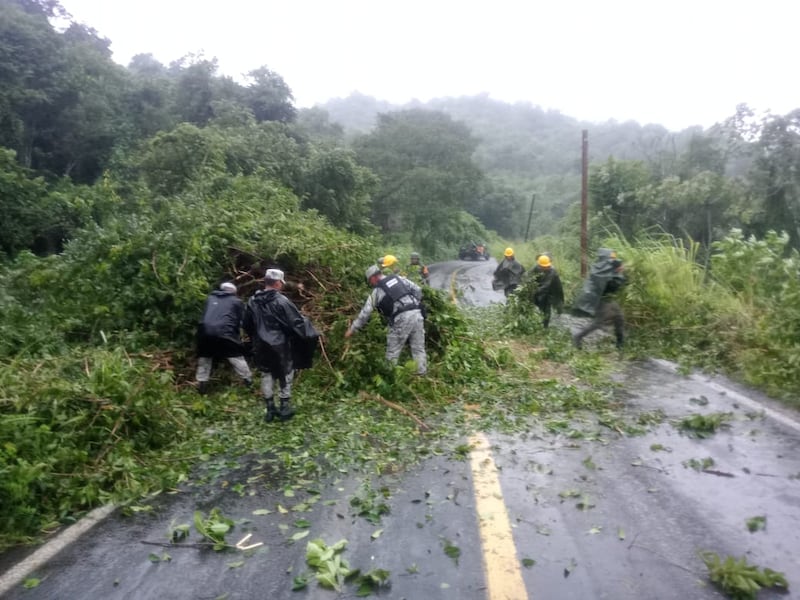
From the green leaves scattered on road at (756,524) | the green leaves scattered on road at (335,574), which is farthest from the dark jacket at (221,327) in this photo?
the green leaves scattered on road at (756,524)

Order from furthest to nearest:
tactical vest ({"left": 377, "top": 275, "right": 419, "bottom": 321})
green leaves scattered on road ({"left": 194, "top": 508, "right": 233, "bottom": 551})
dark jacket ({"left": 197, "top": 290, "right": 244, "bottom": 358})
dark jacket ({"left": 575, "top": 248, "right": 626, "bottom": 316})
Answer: dark jacket ({"left": 575, "top": 248, "right": 626, "bottom": 316}) → tactical vest ({"left": 377, "top": 275, "right": 419, "bottom": 321}) → dark jacket ({"left": 197, "top": 290, "right": 244, "bottom": 358}) → green leaves scattered on road ({"left": 194, "top": 508, "right": 233, "bottom": 551})

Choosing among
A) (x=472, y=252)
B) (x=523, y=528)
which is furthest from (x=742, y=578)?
(x=472, y=252)

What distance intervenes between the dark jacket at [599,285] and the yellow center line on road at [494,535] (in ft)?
17.9

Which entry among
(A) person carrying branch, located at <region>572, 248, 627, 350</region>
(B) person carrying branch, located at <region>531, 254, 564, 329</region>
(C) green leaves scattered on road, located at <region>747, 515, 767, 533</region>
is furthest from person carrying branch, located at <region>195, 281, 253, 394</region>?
(B) person carrying branch, located at <region>531, 254, 564, 329</region>

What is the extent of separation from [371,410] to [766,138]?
18.2 m

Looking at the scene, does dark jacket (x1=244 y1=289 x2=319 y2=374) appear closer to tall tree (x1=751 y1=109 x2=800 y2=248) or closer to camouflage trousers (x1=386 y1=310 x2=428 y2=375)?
camouflage trousers (x1=386 y1=310 x2=428 y2=375)

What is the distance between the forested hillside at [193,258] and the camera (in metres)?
5.52

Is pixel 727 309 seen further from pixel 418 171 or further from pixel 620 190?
pixel 418 171

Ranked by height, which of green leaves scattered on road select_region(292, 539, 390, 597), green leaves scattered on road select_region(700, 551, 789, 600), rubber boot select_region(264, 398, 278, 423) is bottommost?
rubber boot select_region(264, 398, 278, 423)

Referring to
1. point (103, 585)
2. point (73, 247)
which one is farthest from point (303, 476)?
point (73, 247)

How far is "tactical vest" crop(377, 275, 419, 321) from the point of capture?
785 centimetres

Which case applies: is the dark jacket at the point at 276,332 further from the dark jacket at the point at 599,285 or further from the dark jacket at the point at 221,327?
the dark jacket at the point at 599,285

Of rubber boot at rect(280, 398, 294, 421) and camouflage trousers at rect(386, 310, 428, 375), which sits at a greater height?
camouflage trousers at rect(386, 310, 428, 375)

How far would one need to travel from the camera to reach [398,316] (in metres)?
7.88
